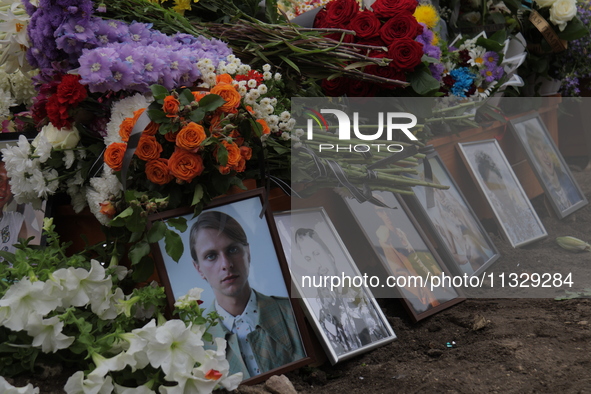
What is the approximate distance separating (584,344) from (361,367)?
0.74m

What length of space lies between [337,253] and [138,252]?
0.89 meters

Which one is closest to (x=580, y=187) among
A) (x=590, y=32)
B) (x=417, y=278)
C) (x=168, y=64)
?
(x=590, y=32)

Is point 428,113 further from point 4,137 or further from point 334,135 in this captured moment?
point 4,137

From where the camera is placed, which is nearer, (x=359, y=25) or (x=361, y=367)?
(x=361, y=367)

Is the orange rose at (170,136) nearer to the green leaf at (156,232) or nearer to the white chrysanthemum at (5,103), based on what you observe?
the green leaf at (156,232)

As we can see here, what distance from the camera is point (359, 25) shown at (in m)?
2.49

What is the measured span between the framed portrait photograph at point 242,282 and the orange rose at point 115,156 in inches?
7.2

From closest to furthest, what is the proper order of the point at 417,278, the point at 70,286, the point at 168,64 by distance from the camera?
the point at 70,286, the point at 168,64, the point at 417,278

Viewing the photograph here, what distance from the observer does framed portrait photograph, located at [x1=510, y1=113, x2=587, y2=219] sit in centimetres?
319

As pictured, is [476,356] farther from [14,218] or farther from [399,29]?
[14,218]

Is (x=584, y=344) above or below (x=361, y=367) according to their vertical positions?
below

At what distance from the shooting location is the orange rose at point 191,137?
5.44ft

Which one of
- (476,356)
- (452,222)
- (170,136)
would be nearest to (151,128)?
(170,136)

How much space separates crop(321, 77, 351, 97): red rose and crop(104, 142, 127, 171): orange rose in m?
1.12
